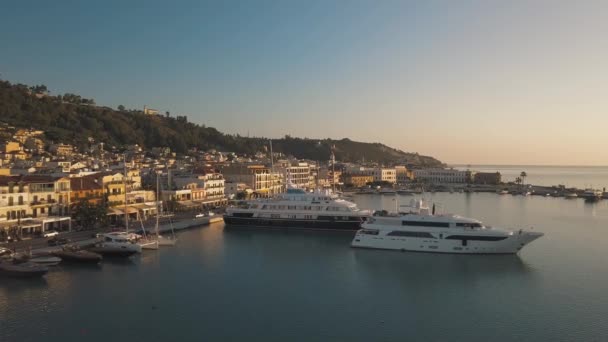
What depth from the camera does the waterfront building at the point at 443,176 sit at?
349 ft

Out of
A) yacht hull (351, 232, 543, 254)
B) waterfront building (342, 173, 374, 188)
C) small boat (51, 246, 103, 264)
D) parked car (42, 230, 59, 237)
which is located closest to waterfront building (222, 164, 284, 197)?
yacht hull (351, 232, 543, 254)

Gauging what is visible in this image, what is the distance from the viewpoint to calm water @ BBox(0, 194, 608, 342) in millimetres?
16484

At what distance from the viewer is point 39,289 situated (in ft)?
66.2

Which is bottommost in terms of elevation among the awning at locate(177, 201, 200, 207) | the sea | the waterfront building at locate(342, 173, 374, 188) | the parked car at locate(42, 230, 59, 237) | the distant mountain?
the sea

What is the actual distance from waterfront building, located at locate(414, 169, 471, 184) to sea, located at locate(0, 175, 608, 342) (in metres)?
77.0

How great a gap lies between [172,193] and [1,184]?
16.7m

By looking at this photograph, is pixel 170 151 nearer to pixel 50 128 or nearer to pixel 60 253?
pixel 50 128

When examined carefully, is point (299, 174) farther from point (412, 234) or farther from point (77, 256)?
point (77, 256)

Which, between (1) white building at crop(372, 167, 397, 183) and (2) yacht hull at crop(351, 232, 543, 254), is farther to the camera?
(1) white building at crop(372, 167, 397, 183)

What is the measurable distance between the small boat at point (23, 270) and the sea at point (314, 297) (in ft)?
1.44

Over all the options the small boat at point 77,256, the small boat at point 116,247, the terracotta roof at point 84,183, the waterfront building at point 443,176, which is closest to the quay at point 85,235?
the small boat at point 77,256

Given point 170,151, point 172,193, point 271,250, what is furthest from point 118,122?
point 271,250

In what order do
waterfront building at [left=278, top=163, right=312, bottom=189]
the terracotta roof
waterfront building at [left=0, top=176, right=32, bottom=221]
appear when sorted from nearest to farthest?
waterfront building at [left=0, top=176, right=32, bottom=221] → the terracotta roof → waterfront building at [left=278, top=163, right=312, bottom=189]

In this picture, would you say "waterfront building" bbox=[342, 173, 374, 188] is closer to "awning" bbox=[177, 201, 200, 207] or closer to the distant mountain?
the distant mountain
